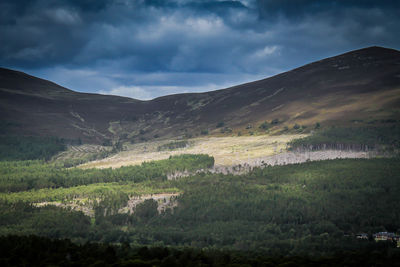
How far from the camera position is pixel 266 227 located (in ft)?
410

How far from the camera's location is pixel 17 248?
81.1m

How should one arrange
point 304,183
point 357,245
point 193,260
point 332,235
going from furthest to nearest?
point 304,183, point 332,235, point 357,245, point 193,260

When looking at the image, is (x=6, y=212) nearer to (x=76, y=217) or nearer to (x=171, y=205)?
(x=76, y=217)

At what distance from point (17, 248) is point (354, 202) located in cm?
11041

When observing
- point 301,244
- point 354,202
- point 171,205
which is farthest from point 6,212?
point 354,202

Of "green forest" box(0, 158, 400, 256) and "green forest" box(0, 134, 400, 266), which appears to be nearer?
"green forest" box(0, 134, 400, 266)

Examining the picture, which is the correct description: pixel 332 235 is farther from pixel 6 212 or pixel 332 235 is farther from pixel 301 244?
pixel 6 212

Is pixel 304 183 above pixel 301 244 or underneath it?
above

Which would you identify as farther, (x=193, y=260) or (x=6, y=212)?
(x=6, y=212)

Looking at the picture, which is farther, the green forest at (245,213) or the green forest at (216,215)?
the green forest at (245,213)

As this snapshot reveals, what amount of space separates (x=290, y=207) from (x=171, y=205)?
45789 mm

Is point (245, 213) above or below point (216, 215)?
above

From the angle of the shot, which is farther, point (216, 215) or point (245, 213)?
point (216, 215)

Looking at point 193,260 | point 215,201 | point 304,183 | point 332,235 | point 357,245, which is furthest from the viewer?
point 304,183
